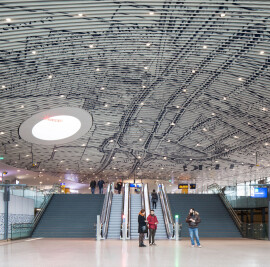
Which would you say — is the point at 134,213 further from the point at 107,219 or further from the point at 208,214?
the point at 208,214

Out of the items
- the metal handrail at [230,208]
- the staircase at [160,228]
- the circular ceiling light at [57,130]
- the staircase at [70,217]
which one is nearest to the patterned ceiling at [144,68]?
the circular ceiling light at [57,130]

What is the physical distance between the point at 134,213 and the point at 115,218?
3.76ft

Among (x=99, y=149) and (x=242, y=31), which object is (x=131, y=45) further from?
(x=99, y=149)

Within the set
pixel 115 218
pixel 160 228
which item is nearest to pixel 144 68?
pixel 160 228

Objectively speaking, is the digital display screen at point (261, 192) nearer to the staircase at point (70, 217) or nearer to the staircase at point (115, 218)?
the staircase at point (115, 218)

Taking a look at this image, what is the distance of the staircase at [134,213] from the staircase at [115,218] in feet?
2.23

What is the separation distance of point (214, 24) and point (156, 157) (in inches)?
1167

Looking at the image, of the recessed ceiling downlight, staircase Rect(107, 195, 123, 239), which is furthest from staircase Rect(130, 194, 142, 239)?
the recessed ceiling downlight

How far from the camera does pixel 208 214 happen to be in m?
28.1

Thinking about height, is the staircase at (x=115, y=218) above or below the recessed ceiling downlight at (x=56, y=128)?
below

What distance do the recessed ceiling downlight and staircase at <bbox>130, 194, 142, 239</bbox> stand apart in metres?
7.60

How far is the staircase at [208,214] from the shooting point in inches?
1011

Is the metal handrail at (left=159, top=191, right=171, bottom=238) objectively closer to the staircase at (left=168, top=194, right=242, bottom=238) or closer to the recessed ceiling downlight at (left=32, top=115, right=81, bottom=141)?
the staircase at (left=168, top=194, right=242, bottom=238)

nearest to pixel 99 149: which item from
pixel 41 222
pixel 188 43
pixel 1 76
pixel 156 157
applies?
pixel 156 157
